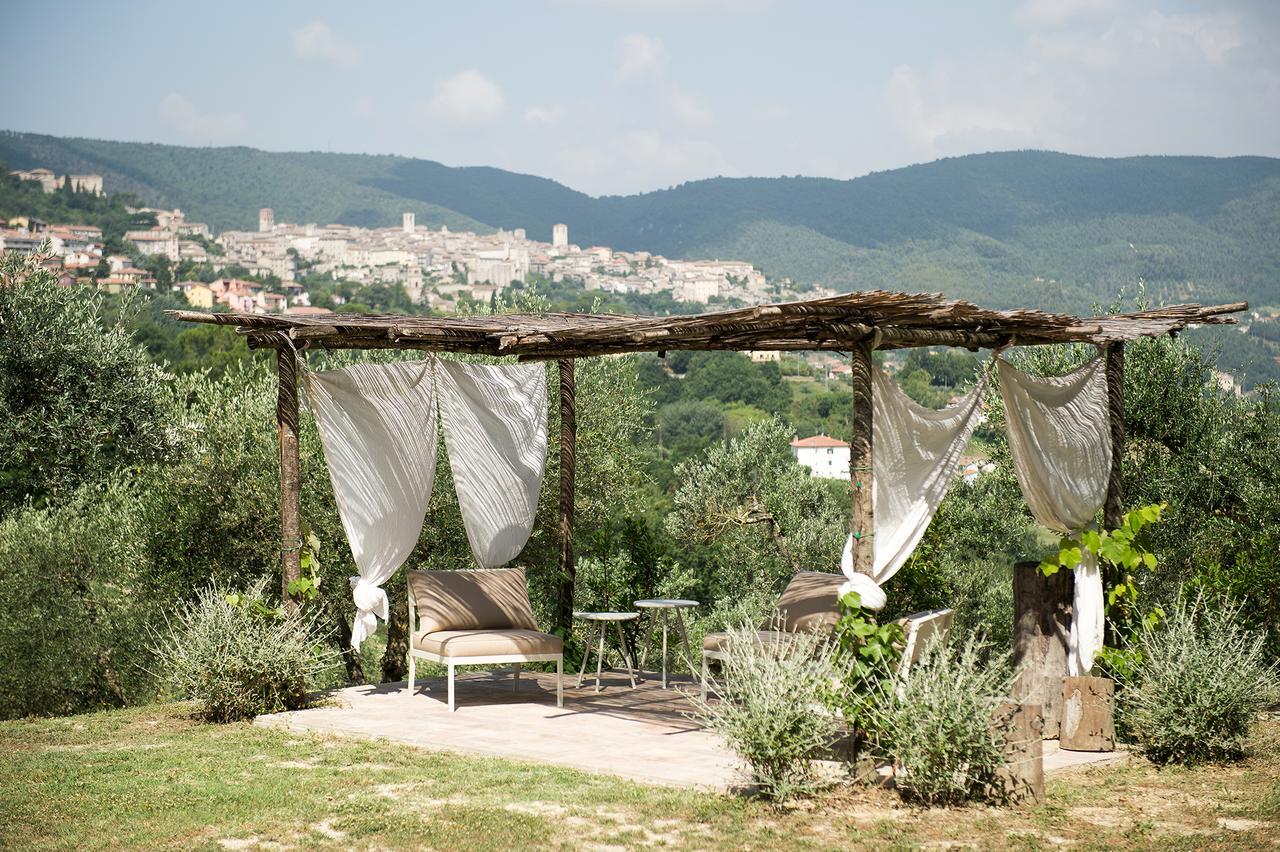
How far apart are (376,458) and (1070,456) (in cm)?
410

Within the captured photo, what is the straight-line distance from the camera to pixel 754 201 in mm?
96250

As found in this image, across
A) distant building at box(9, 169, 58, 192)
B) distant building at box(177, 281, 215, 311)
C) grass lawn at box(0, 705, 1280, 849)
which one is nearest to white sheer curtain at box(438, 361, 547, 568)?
grass lawn at box(0, 705, 1280, 849)

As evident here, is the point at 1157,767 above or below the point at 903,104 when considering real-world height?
below

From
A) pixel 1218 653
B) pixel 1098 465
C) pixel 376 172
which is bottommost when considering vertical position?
pixel 1218 653

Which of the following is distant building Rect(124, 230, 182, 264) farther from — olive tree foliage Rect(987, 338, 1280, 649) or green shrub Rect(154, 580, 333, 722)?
green shrub Rect(154, 580, 333, 722)

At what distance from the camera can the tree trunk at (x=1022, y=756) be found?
484 centimetres

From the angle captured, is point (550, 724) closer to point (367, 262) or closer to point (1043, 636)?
point (1043, 636)

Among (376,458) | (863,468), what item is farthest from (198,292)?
(863,468)

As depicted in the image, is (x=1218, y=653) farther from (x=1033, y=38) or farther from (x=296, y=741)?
(x=1033, y=38)

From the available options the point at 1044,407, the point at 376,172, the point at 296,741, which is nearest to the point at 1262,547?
the point at 1044,407

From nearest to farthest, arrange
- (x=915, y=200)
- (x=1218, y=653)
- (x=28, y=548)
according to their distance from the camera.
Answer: (x=1218, y=653) → (x=28, y=548) → (x=915, y=200)

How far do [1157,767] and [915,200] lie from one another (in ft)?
261

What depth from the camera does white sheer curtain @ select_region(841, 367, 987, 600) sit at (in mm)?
5555

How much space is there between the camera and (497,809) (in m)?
4.74
